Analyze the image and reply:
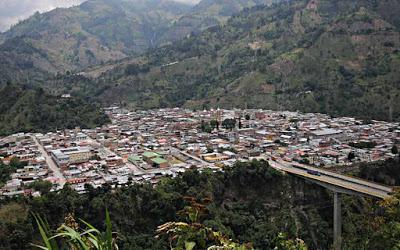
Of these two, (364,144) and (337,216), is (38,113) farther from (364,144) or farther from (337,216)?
(337,216)

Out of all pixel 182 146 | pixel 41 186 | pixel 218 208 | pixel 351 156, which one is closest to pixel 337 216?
pixel 218 208

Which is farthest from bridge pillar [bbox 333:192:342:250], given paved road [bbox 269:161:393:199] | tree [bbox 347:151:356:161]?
tree [bbox 347:151:356:161]

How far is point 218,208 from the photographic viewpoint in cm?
3094

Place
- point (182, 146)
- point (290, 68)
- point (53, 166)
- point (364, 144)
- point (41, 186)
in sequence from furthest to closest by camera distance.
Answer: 1. point (290, 68)
2. point (182, 146)
3. point (364, 144)
4. point (53, 166)
5. point (41, 186)

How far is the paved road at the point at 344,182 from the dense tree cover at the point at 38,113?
126ft

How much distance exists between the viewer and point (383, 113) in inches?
2357

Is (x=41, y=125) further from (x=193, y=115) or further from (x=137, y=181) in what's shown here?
(x=137, y=181)

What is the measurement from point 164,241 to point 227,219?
5074mm

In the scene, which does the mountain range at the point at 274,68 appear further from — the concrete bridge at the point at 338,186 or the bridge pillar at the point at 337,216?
the bridge pillar at the point at 337,216

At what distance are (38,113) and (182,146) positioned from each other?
28713 millimetres

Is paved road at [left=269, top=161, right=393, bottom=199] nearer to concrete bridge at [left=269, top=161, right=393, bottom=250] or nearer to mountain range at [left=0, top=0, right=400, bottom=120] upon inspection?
concrete bridge at [left=269, top=161, right=393, bottom=250]

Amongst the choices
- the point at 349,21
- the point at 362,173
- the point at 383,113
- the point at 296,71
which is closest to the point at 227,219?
the point at 362,173

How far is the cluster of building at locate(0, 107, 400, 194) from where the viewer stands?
121ft

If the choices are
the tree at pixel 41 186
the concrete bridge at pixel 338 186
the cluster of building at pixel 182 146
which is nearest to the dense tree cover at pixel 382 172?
the cluster of building at pixel 182 146
